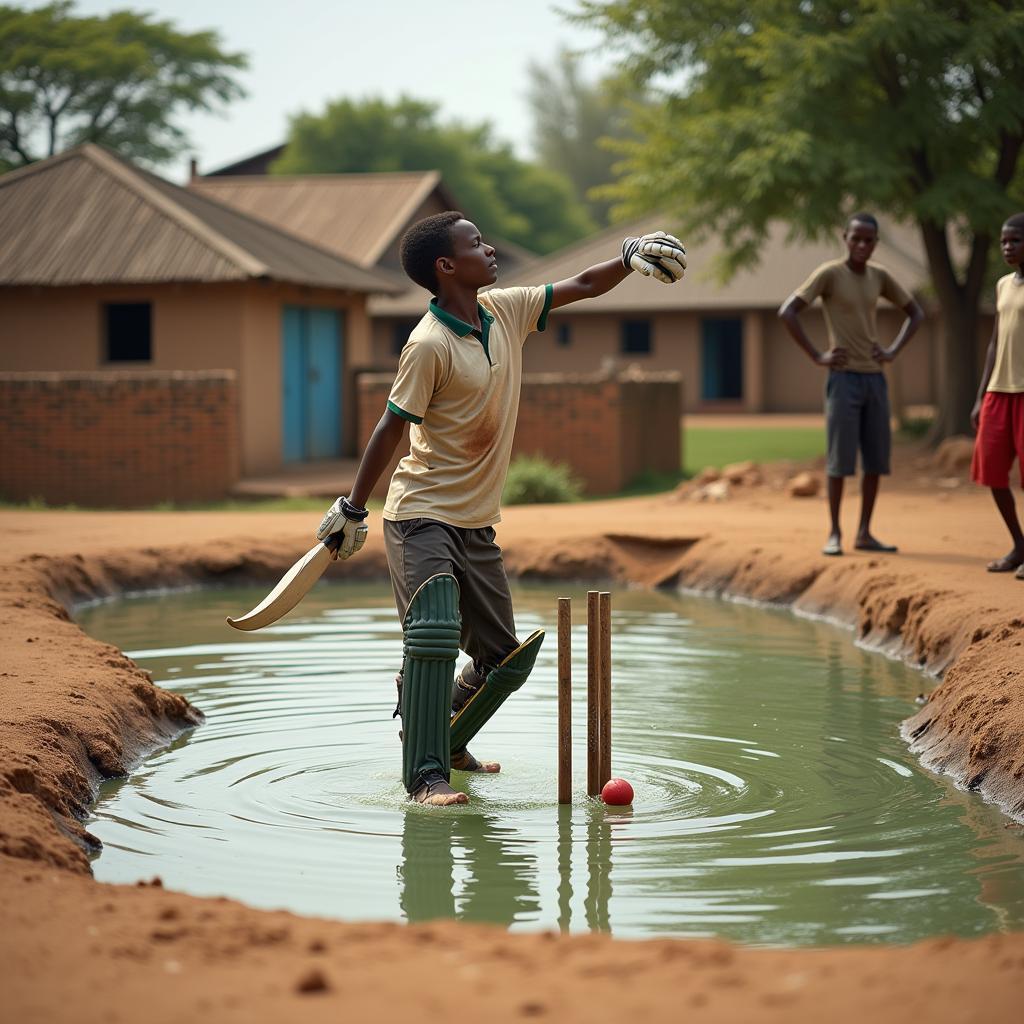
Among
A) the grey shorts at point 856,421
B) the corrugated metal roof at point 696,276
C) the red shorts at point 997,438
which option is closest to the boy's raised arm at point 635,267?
the red shorts at point 997,438

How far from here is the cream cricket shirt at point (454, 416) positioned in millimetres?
6023

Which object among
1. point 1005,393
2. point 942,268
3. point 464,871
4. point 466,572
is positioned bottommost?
point 464,871

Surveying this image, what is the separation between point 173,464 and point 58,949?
52.8 ft

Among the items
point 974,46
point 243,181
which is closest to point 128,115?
point 243,181

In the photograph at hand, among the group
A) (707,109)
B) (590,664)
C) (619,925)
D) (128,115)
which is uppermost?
(128,115)

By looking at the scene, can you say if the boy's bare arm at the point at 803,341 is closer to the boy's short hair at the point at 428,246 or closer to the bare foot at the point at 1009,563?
the bare foot at the point at 1009,563

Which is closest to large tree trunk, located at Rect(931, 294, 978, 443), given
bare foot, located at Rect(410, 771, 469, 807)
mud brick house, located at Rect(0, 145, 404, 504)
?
mud brick house, located at Rect(0, 145, 404, 504)

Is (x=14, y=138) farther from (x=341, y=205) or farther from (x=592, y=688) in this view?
(x=592, y=688)

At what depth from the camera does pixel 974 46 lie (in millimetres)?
17453

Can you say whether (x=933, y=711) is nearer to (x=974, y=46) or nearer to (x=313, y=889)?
(x=313, y=889)

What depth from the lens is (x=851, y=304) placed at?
11.3 metres

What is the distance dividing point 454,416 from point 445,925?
8.01ft

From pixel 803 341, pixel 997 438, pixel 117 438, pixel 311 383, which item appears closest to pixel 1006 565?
pixel 997 438

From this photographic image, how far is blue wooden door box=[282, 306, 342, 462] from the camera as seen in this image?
2314cm
